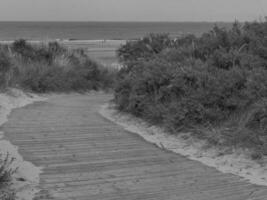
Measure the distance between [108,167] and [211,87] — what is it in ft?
10.0

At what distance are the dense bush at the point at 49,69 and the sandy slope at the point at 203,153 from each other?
581 cm

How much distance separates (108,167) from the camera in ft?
22.5

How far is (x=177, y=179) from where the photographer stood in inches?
251

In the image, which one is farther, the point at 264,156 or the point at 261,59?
the point at 261,59

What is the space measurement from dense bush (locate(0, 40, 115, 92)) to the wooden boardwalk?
5364mm

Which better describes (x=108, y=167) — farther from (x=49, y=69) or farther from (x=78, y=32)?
(x=78, y=32)

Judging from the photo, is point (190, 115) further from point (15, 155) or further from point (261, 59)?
point (15, 155)

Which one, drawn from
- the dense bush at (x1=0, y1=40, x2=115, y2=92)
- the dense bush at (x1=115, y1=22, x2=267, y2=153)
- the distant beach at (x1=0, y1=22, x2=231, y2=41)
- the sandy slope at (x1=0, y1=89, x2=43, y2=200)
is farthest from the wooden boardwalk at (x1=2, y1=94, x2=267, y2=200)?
the distant beach at (x1=0, y1=22, x2=231, y2=41)

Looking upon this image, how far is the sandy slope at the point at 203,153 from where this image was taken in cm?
668

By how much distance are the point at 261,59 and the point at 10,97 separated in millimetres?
6873

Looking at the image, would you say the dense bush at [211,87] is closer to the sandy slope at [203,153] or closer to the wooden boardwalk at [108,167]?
the sandy slope at [203,153]

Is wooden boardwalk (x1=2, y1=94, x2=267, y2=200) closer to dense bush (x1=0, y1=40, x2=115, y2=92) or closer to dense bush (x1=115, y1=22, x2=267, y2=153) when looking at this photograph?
dense bush (x1=115, y1=22, x2=267, y2=153)

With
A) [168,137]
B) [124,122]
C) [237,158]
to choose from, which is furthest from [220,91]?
[124,122]

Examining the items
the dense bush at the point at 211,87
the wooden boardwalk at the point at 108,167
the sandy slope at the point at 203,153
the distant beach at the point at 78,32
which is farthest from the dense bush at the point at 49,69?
the distant beach at the point at 78,32
